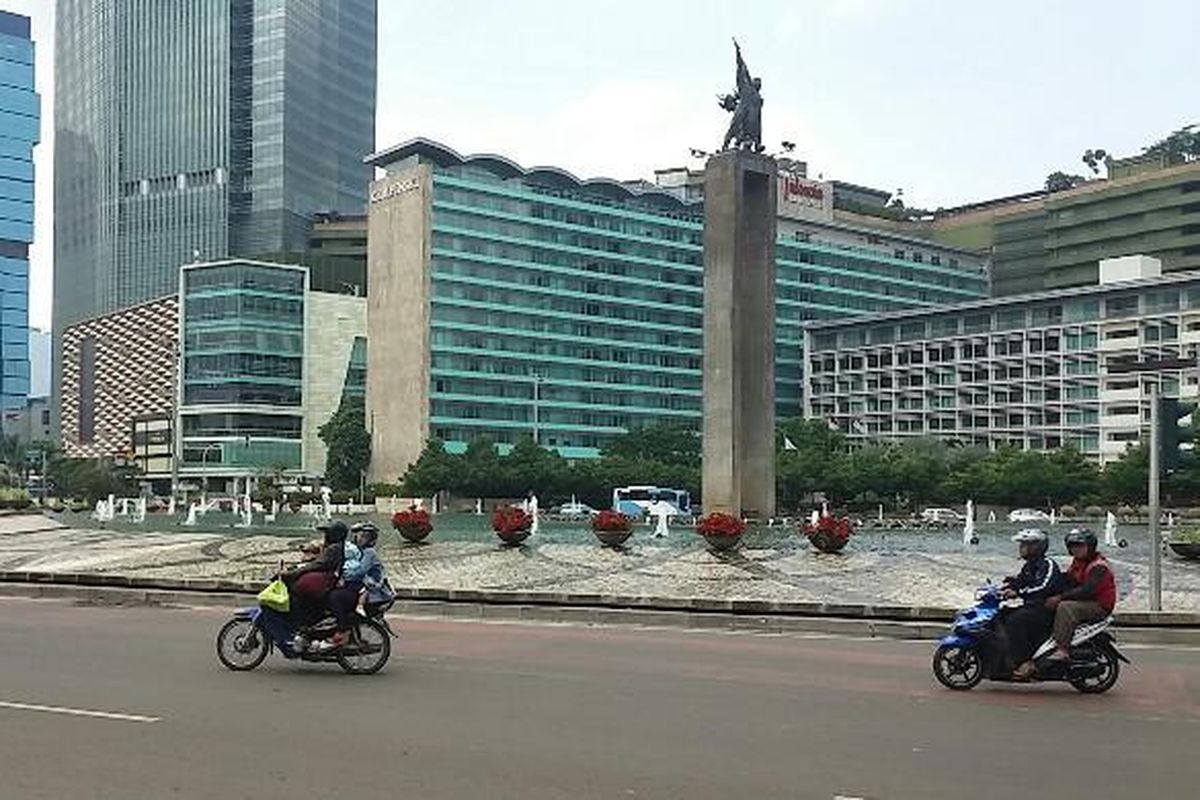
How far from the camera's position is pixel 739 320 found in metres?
47.9

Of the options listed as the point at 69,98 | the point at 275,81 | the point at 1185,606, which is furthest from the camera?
the point at 69,98

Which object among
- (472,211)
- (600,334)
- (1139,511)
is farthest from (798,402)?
(1139,511)

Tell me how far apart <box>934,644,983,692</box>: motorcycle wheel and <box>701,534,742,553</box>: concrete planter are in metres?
16.6

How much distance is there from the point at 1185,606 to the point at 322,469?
118199 mm

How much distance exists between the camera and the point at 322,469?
433 feet

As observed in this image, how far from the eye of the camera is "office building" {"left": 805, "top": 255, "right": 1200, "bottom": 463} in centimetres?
11069

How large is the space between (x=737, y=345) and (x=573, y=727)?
127 ft

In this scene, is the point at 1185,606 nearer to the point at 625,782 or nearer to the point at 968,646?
the point at 968,646

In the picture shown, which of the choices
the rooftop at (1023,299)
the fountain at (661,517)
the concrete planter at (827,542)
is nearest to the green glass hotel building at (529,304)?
the rooftop at (1023,299)

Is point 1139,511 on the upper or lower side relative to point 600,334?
lower

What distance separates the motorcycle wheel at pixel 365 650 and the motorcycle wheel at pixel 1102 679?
250 inches

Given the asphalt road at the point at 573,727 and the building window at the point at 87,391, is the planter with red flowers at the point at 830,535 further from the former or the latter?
the building window at the point at 87,391

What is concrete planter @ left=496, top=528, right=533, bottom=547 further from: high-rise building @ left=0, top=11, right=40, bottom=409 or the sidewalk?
high-rise building @ left=0, top=11, right=40, bottom=409

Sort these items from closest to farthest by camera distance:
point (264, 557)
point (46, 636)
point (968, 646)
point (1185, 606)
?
point (968, 646) < point (46, 636) < point (1185, 606) < point (264, 557)
